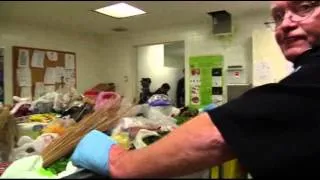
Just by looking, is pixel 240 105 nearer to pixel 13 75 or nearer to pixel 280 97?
pixel 280 97

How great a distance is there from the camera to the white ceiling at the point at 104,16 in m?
0.25

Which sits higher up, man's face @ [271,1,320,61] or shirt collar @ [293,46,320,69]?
man's face @ [271,1,320,61]

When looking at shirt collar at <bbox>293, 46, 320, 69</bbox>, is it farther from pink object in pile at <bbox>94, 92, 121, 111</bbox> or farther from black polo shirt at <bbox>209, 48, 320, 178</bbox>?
pink object in pile at <bbox>94, 92, 121, 111</bbox>

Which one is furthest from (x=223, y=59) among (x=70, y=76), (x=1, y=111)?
(x=1, y=111)

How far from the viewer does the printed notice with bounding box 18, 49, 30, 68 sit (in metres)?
0.32

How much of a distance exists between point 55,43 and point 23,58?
36mm

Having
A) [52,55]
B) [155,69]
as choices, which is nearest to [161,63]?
[155,69]

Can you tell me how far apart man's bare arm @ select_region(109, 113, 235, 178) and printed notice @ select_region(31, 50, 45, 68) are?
0.42 feet

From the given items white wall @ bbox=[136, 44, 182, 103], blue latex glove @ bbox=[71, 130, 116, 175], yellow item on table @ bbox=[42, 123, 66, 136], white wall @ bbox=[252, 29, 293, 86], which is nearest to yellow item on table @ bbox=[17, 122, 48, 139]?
yellow item on table @ bbox=[42, 123, 66, 136]

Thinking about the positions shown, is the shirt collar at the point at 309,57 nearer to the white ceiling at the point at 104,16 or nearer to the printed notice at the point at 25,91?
the white ceiling at the point at 104,16

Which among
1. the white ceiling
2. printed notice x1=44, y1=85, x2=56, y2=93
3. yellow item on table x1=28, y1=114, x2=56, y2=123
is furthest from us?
yellow item on table x1=28, y1=114, x2=56, y2=123

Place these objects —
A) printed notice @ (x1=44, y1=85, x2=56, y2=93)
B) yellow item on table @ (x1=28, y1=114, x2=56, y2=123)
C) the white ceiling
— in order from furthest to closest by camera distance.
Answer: yellow item on table @ (x1=28, y1=114, x2=56, y2=123) → printed notice @ (x1=44, y1=85, x2=56, y2=93) → the white ceiling

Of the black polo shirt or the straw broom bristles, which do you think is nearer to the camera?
the black polo shirt

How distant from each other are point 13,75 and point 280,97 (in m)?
0.27
